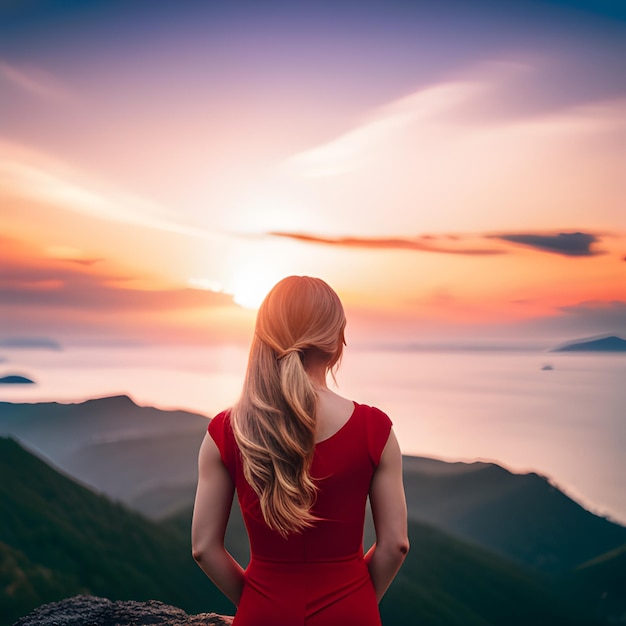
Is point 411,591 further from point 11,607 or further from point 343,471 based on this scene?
point 343,471

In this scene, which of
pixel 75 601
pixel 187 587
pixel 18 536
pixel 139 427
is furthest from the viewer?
pixel 139 427

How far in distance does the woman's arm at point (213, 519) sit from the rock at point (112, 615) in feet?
4.62

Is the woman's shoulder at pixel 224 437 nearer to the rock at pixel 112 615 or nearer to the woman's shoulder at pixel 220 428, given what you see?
the woman's shoulder at pixel 220 428

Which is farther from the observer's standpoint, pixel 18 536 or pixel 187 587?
pixel 187 587

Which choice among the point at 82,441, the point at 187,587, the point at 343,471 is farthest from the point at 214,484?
the point at 82,441

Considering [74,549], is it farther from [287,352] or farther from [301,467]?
[287,352]

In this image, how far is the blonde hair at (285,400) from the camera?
2.97m

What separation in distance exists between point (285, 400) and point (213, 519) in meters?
0.77

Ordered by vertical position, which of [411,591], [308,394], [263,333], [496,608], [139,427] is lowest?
[496,608]

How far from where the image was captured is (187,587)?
26.7 m

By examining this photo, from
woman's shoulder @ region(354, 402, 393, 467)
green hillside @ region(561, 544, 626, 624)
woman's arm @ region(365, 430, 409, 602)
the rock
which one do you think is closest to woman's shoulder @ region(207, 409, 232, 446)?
woman's shoulder @ region(354, 402, 393, 467)

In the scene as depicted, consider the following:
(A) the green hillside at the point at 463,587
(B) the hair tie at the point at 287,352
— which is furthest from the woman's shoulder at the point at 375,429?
(A) the green hillside at the point at 463,587

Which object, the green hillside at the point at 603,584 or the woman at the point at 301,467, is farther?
the green hillside at the point at 603,584

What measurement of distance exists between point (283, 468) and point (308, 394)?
0.35 meters
